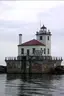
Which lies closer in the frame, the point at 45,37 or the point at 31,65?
the point at 31,65

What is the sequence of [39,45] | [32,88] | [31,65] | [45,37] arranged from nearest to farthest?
[32,88] < [31,65] < [39,45] < [45,37]

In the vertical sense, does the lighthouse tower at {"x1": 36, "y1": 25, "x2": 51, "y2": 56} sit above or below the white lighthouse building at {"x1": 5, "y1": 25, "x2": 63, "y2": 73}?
above

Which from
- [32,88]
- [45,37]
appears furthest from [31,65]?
[32,88]

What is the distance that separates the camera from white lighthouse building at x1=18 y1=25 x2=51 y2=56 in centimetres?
8406

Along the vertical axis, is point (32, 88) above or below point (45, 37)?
below

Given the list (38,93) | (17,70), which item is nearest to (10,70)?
(17,70)

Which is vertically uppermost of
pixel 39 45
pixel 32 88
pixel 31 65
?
pixel 39 45

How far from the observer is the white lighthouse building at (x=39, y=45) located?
276ft

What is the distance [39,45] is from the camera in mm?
83812

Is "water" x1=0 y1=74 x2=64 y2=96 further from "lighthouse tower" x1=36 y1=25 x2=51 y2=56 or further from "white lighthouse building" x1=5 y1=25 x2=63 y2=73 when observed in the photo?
"lighthouse tower" x1=36 y1=25 x2=51 y2=56

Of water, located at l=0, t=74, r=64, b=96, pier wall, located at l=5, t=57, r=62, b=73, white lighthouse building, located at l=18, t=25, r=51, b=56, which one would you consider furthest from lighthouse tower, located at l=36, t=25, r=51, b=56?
water, located at l=0, t=74, r=64, b=96

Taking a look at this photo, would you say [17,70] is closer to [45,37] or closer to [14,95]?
[45,37]

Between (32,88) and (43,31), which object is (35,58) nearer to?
(43,31)

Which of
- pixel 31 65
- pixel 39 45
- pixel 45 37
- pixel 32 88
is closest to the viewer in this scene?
pixel 32 88
